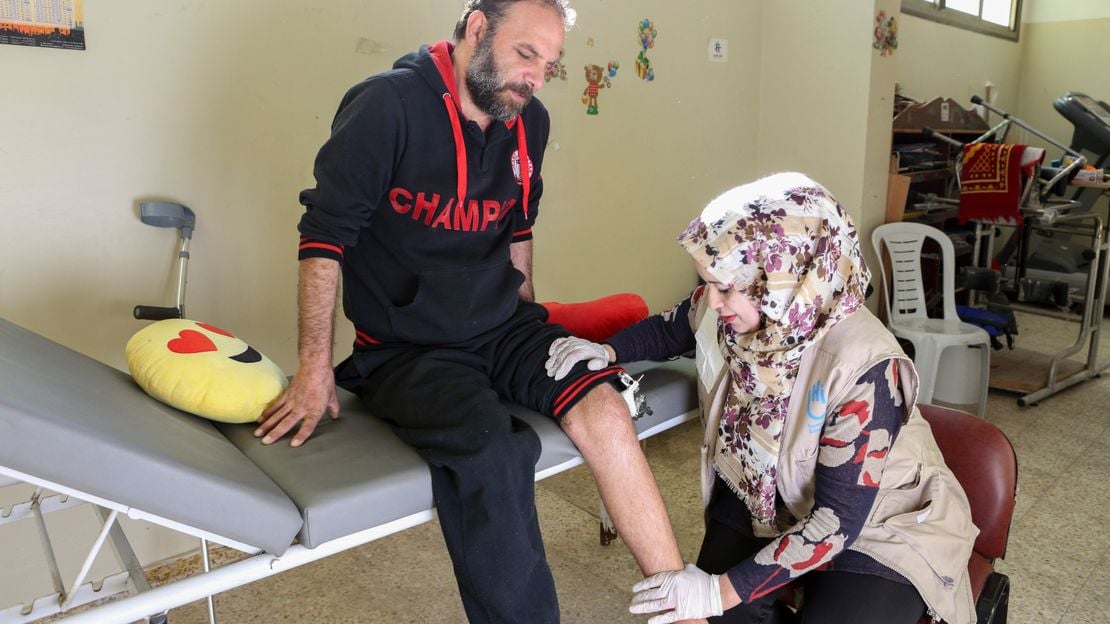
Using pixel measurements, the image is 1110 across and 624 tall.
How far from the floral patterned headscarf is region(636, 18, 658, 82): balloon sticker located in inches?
74.0

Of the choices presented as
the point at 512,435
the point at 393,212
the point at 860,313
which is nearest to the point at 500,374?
the point at 512,435

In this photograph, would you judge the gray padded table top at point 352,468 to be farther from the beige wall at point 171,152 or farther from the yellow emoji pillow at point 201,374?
the beige wall at point 171,152

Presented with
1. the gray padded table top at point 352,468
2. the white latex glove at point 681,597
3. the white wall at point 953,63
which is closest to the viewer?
the gray padded table top at point 352,468

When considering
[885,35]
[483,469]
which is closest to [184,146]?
[483,469]

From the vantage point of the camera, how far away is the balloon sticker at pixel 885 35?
336cm

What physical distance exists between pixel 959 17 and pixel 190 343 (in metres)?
5.65

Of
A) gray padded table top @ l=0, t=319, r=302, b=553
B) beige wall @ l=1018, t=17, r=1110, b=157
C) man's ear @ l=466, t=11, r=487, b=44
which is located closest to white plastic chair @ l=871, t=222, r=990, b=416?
man's ear @ l=466, t=11, r=487, b=44

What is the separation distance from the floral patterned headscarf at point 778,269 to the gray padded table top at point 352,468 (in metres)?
0.35

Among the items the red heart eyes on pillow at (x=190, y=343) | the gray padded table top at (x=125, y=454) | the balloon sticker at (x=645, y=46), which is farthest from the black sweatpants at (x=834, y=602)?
the balloon sticker at (x=645, y=46)

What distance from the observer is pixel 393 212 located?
1603 mm

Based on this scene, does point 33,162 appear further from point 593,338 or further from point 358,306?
point 593,338

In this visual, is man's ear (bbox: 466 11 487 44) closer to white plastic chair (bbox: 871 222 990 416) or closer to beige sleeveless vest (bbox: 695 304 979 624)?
beige sleeveless vest (bbox: 695 304 979 624)

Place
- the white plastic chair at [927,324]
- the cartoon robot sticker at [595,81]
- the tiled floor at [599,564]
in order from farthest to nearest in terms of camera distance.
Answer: the white plastic chair at [927,324] < the cartoon robot sticker at [595,81] < the tiled floor at [599,564]

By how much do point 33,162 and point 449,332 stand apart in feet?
3.61
